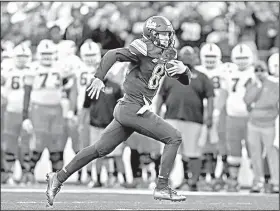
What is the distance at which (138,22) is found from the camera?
1645cm

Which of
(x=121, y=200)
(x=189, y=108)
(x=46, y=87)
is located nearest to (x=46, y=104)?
(x=46, y=87)

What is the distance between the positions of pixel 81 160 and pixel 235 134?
207 inches

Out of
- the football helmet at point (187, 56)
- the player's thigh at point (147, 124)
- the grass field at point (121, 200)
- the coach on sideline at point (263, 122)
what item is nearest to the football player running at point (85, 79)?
the grass field at point (121, 200)

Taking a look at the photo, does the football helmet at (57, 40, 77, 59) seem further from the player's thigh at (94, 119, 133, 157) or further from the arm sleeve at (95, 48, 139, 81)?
the arm sleeve at (95, 48, 139, 81)

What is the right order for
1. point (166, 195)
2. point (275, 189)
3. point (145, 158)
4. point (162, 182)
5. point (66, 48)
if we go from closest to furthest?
point (166, 195)
point (162, 182)
point (275, 189)
point (145, 158)
point (66, 48)

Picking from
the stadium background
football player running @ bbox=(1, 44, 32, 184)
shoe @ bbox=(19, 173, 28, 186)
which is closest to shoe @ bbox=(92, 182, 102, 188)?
the stadium background

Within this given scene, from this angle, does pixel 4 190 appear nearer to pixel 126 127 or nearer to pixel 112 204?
pixel 112 204

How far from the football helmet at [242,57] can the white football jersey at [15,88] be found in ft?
9.92

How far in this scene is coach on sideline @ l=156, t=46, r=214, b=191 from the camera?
45.9 ft

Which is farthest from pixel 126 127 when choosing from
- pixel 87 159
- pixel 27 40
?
pixel 27 40

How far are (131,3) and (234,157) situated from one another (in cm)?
373

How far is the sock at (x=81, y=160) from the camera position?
369 inches

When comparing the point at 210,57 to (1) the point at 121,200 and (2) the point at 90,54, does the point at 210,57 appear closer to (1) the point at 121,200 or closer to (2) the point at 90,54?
(2) the point at 90,54

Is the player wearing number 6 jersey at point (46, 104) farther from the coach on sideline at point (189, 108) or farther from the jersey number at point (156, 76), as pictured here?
the jersey number at point (156, 76)
